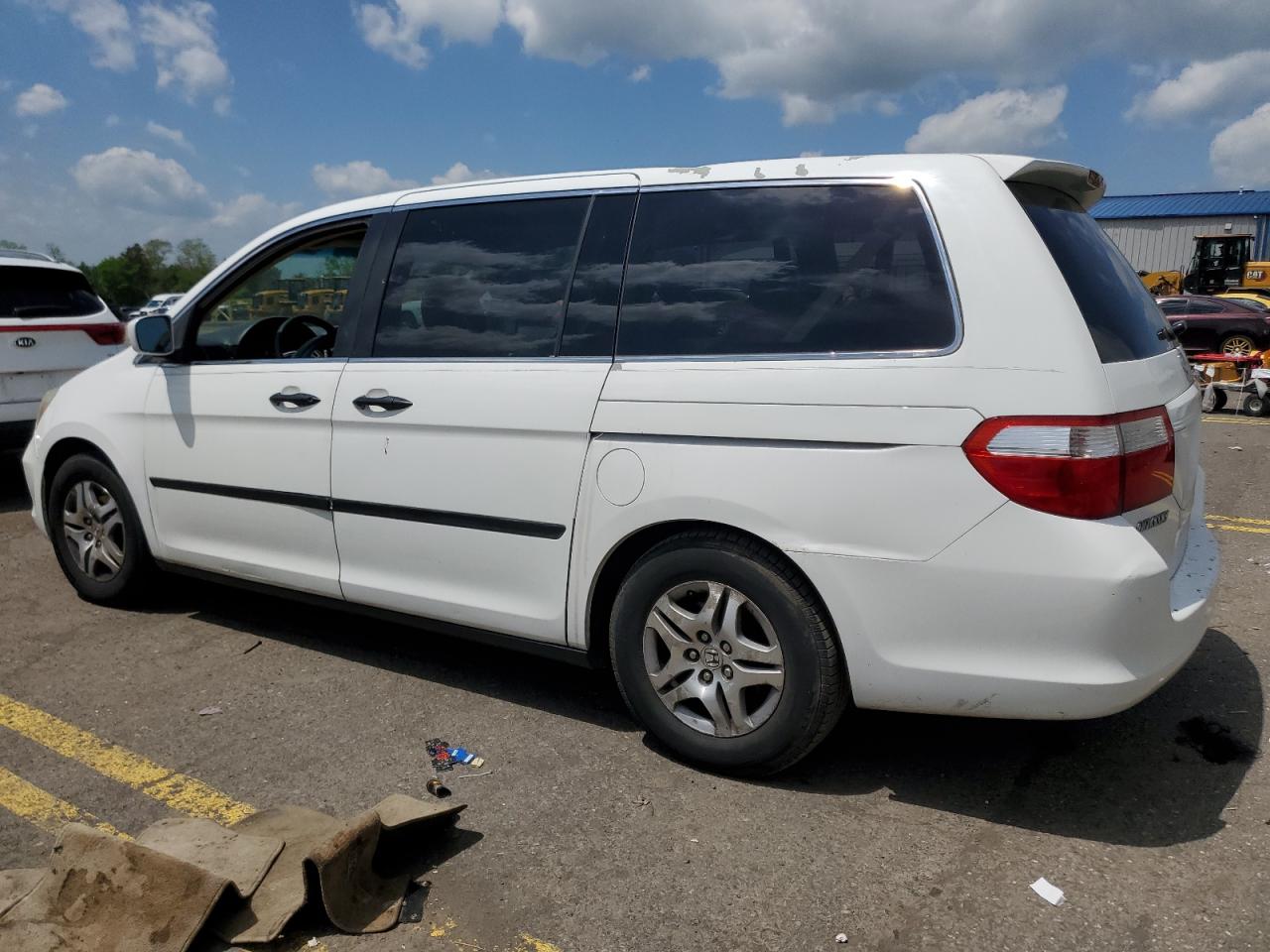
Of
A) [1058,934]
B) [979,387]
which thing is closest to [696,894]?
[1058,934]

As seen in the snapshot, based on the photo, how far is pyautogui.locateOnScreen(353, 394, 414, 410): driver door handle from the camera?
12.0 feet

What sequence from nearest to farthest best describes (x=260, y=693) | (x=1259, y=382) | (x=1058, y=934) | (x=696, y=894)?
(x=1058, y=934), (x=696, y=894), (x=260, y=693), (x=1259, y=382)

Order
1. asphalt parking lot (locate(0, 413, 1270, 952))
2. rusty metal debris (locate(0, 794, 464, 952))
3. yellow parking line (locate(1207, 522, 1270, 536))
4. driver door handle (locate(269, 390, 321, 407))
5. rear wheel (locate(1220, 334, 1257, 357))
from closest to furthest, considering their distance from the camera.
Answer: rusty metal debris (locate(0, 794, 464, 952)) < asphalt parking lot (locate(0, 413, 1270, 952)) < driver door handle (locate(269, 390, 321, 407)) < yellow parking line (locate(1207, 522, 1270, 536)) < rear wheel (locate(1220, 334, 1257, 357))

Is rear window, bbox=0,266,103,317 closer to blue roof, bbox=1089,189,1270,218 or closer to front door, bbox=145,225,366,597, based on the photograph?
front door, bbox=145,225,366,597

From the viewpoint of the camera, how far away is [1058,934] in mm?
2439

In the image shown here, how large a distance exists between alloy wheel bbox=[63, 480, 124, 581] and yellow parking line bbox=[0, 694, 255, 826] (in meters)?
1.04

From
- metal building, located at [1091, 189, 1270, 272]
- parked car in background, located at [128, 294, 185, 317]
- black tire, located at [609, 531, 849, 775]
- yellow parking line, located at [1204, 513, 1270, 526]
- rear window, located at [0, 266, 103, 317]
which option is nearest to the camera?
black tire, located at [609, 531, 849, 775]

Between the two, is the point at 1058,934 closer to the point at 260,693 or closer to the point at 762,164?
the point at 762,164

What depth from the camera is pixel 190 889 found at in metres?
2.44

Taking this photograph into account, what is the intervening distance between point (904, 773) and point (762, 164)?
2009 millimetres

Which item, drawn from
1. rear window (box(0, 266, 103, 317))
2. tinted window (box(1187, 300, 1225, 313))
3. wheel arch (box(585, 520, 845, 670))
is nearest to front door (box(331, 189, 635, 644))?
wheel arch (box(585, 520, 845, 670))

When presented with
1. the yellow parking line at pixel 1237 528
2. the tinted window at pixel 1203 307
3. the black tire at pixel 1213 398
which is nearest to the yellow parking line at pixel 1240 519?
the yellow parking line at pixel 1237 528

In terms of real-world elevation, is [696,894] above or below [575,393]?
below

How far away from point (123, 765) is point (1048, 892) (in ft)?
9.60
